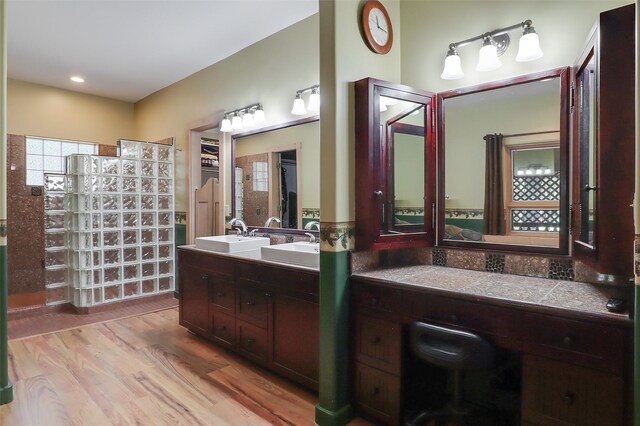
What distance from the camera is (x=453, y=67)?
2.04 m

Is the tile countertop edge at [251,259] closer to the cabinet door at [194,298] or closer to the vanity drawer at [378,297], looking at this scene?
the cabinet door at [194,298]

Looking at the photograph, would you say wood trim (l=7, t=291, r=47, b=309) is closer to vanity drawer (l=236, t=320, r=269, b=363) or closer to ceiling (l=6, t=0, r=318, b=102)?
ceiling (l=6, t=0, r=318, b=102)

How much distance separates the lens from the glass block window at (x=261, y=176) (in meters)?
3.26

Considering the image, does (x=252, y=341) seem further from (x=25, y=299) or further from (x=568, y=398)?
(x=25, y=299)

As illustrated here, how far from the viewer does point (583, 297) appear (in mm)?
1440

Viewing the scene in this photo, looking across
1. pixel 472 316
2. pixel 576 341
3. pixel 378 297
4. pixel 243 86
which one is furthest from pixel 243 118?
pixel 576 341

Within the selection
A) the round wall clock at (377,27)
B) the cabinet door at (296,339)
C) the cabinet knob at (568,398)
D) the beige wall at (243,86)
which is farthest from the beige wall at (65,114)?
the cabinet knob at (568,398)

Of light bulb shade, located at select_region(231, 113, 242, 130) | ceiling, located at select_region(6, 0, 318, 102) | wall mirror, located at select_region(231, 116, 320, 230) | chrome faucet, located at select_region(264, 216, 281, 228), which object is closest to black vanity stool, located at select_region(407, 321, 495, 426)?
wall mirror, located at select_region(231, 116, 320, 230)

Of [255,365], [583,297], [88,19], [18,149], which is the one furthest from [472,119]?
[18,149]

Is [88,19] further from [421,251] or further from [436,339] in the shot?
[436,339]

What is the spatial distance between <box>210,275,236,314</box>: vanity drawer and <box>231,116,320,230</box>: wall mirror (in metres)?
0.68

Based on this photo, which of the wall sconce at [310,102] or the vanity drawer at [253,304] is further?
the wall sconce at [310,102]

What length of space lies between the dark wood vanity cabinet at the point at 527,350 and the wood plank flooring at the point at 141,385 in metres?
0.36

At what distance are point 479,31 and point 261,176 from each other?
202 centimetres
